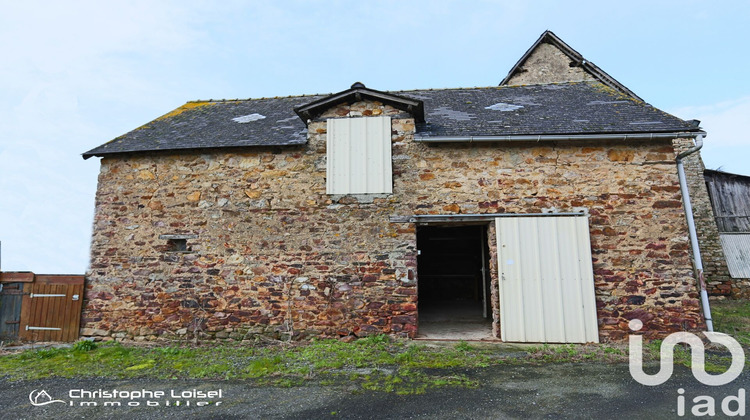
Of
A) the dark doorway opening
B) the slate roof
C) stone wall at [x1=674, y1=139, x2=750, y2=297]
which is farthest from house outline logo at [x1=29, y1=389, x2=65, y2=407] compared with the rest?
stone wall at [x1=674, y1=139, x2=750, y2=297]

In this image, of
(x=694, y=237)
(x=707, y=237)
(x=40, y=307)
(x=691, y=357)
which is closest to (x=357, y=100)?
(x=694, y=237)

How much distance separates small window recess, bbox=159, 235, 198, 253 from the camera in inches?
281

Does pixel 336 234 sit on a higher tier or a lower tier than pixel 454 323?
higher

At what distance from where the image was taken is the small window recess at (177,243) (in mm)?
7148

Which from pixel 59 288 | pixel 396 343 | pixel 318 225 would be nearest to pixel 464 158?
pixel 318 225

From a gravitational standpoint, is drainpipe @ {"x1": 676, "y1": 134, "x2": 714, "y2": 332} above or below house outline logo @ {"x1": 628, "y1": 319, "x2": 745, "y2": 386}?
above

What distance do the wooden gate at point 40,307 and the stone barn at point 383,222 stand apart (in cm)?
29

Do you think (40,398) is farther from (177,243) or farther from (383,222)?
(383,222)

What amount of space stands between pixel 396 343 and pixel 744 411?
4.15m

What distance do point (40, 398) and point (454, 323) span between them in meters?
6.81

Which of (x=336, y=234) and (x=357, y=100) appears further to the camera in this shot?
(x=357, y=100)

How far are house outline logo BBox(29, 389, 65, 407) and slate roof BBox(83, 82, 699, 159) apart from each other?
4331 mm

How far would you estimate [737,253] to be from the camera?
1194 centimetres

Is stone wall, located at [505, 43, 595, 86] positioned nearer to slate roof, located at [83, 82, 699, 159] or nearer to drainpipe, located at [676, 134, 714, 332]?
slate roof, located at [83, 82, 699, 159]
